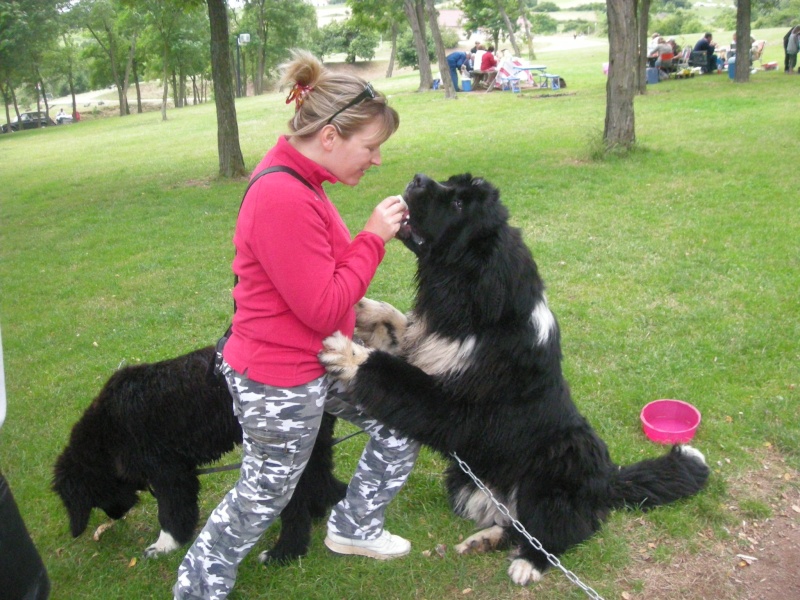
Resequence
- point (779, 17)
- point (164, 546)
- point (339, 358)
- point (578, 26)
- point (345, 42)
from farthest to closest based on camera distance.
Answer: point (578, 26)
point (345, 42)
point (779, 17)
point (164, 546)
point (339, 358)

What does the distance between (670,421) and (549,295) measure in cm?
215

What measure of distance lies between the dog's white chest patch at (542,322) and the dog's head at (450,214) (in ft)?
1.33

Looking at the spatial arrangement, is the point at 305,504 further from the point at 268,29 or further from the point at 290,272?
the point at 268,29

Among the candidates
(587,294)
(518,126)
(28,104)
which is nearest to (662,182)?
(587,294)

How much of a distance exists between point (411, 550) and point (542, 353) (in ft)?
4.19

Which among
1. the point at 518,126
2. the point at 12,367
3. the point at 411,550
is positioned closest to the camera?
the point at 411,550

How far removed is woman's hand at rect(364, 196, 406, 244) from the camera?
2.67m

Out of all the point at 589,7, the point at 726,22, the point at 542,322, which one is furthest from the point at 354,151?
the point at 589,7

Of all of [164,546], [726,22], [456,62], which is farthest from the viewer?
[726,22]

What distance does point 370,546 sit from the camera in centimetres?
342

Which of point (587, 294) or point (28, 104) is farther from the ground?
point (28, 104)

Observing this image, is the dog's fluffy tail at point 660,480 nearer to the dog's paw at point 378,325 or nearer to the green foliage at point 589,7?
the dog's paw at point 378,325

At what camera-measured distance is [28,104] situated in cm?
6875

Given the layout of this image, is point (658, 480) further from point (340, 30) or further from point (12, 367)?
point (340, 30)
